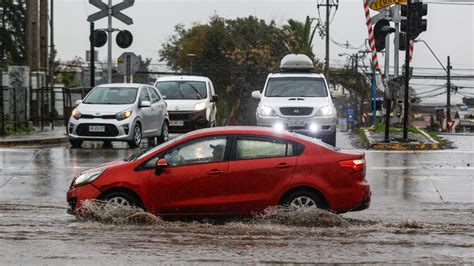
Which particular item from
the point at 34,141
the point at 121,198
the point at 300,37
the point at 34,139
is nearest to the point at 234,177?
the point at 121,198

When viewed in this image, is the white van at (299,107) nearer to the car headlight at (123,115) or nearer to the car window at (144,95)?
the car window at (144,95)

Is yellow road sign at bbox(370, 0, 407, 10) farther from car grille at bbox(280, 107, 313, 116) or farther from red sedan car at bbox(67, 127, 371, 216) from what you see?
red sedan car at bbox(67, 127, 371, 216)

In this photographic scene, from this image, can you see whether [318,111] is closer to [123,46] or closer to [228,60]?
[123,46]

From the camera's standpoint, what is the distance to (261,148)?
13.0m

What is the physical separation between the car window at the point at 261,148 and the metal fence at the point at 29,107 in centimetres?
1739

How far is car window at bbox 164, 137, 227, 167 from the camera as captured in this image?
13.0 m

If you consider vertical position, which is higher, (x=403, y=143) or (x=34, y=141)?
(x=403, y=143)

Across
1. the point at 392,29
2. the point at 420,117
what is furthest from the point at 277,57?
the point at 392,29

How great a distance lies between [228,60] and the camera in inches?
2687

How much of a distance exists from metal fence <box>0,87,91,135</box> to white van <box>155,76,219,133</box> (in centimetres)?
305

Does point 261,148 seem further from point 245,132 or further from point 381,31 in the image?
point 381,31

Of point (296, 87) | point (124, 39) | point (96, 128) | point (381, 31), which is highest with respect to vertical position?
point (381, 31)

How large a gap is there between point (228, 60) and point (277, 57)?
3373mm

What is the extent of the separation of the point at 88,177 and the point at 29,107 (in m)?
21.4
